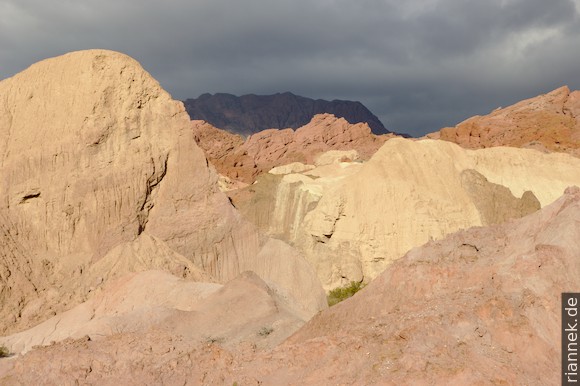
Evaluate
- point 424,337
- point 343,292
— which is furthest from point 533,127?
point 424,337

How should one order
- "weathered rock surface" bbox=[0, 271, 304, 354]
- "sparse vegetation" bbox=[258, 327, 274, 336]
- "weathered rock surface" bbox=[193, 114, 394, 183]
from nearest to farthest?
"sparse vegetation" bbox=[258, 327, 274, 336]
"weathered rock surface" bbox=[0, 271, 304, 354]
"weathered rock surface" bbox=[193, 114, 394, 183]

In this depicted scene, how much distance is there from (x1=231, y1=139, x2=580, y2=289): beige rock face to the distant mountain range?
457 ft

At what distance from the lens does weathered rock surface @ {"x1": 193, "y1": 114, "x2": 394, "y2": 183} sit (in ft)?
314

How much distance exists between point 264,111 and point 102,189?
544ft

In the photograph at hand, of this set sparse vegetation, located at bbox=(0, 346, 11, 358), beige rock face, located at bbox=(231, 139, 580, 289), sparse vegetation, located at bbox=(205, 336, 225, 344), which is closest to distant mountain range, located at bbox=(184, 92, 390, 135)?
beige rock face, located at bbox=(231, 139, 580, 289)

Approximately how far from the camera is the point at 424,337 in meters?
11.1

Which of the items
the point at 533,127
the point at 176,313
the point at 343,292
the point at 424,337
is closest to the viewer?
the point at 424,337

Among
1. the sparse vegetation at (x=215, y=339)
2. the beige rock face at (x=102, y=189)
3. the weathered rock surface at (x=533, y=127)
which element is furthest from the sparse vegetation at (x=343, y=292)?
the weathered rock surface at (x=533, y=127)

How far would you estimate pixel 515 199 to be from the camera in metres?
39.3

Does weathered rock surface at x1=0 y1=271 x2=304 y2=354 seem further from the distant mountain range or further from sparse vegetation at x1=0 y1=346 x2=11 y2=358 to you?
the distant mountain range

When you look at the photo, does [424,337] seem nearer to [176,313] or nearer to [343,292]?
[176,313]

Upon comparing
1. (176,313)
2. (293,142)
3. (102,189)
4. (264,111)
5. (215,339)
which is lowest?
(215,339)

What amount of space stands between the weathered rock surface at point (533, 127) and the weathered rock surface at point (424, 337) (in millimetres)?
41110

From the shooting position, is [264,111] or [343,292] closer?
[343,292]
